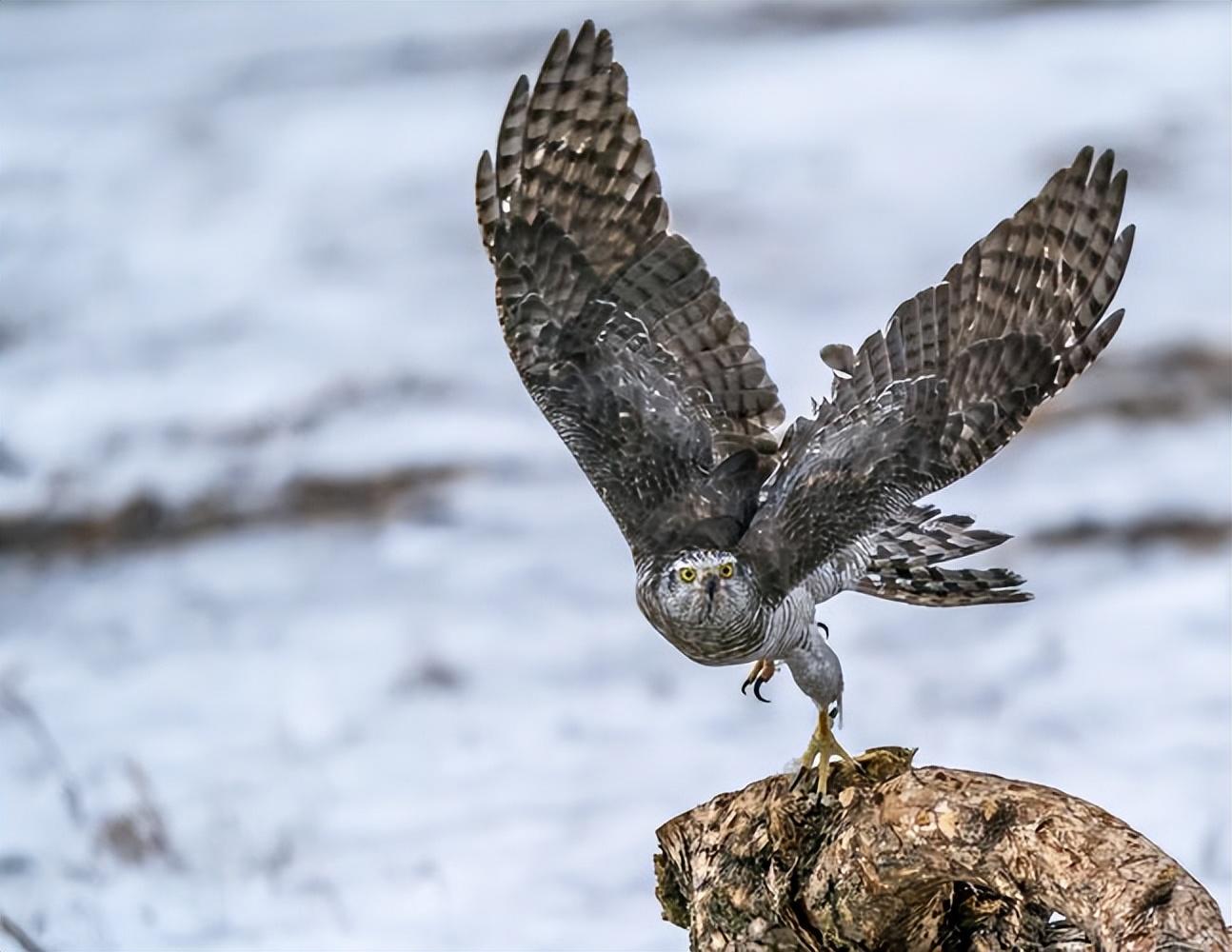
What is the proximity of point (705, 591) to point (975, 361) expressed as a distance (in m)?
0.63

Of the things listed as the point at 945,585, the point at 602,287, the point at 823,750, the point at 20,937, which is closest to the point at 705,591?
the point at 823,750

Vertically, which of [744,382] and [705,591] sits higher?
[744,382]

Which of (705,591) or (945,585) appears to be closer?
(705,591)

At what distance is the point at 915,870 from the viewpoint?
2.55 metres

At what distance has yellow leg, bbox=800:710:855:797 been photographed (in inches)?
104

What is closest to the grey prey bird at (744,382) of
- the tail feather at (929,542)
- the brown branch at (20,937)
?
the tail feather at (929,542)

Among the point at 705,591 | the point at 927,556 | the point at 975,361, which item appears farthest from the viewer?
the point at 927,556

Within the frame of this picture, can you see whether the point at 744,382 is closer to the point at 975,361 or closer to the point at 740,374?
the point at 740,374

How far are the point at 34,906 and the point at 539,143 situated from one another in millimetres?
2299

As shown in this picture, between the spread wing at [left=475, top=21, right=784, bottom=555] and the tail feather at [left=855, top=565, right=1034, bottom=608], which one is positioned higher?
the spread wing at [left=475, top=21, right=784, bottom=555]

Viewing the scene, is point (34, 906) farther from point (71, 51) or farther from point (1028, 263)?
point (1028, 263)

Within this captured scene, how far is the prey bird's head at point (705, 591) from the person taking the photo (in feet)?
7.79

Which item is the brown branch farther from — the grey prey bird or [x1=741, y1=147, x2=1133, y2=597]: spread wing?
[x1=741, y1=147, x2=1133, y2=597]: spread wing

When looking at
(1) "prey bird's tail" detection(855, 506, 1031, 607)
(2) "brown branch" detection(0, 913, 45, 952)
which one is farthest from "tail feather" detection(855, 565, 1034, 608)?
(2) "brown branch" detection(0, 913, 45, 952)
